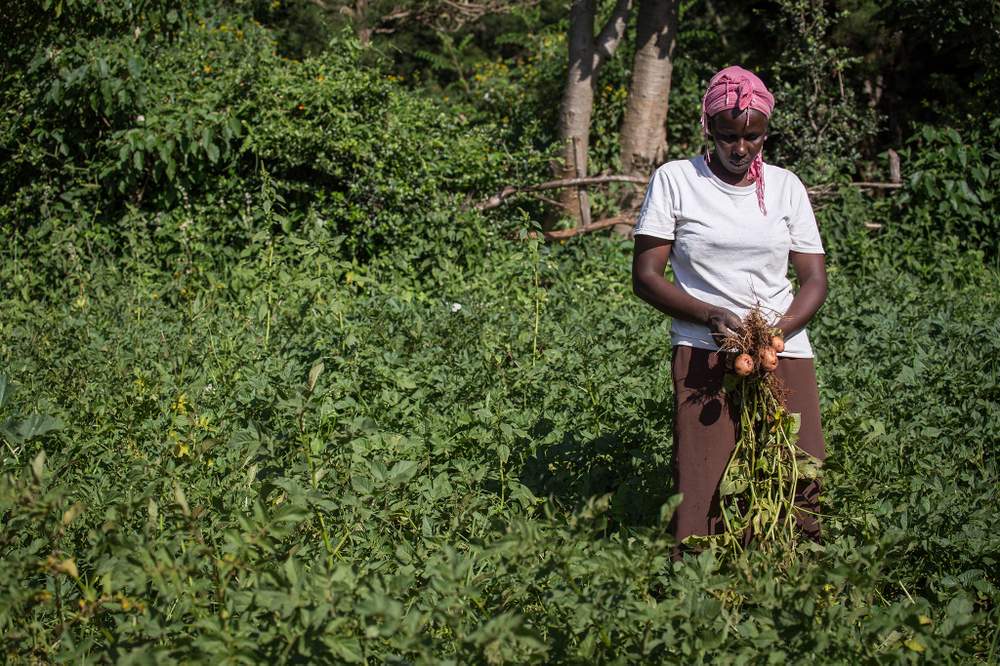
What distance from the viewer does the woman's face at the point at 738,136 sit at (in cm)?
315

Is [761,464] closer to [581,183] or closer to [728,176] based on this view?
[728,176]

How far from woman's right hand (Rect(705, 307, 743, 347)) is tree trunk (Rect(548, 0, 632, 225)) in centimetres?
624

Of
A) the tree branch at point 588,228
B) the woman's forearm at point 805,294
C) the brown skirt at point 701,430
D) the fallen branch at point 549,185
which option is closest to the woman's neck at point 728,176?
the woman's forearm at point 805,294

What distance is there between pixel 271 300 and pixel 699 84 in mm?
6631

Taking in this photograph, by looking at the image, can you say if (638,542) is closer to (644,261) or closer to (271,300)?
(644,261)

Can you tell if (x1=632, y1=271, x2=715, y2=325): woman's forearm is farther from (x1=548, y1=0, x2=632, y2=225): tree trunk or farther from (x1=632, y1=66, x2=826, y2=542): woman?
(x1=548, y1=0, x2=632, y2=225): tree trunk

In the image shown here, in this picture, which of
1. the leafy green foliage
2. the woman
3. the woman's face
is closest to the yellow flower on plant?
the leafy green foliage

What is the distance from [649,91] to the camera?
945cm

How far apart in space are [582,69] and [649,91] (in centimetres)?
63

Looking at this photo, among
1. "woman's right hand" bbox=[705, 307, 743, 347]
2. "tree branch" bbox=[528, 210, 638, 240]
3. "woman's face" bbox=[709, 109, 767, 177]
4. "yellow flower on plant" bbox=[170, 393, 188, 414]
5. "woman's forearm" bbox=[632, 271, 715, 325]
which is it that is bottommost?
"yellow flower on plant" bbox=[170, 393, 188, 414]

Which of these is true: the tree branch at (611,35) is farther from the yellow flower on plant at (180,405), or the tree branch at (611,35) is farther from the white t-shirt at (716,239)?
the white t-shirt at (716,239)

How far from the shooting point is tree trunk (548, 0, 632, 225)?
9.28 meters

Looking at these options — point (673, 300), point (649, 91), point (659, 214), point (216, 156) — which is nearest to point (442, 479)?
point (673, 300)

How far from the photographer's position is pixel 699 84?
1120 cm
